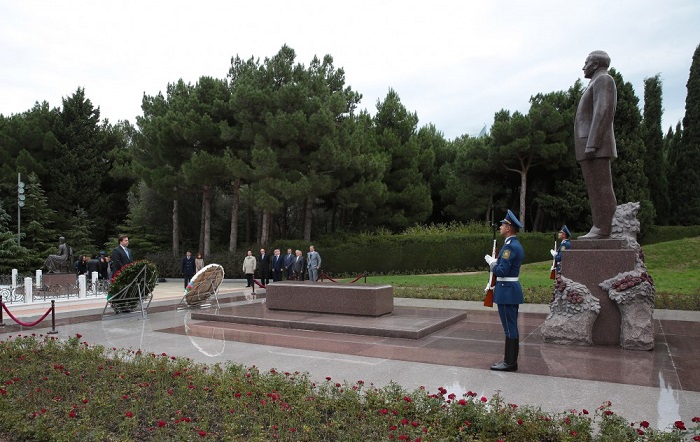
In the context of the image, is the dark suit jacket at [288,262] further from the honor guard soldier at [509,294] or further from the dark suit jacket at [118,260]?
the honor guard soldier at [509,294]

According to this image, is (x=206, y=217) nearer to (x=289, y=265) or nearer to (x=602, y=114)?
(x=289, y=265)

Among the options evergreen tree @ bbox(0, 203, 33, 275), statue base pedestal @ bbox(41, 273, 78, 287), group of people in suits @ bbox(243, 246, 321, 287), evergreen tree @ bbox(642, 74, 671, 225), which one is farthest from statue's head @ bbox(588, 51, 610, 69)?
evergreen tree @ bbox(642, 74, 671, 225)

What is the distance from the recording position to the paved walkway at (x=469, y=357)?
505 centimetres

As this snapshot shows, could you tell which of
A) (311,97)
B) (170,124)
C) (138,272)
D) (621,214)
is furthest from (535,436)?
(170,124)

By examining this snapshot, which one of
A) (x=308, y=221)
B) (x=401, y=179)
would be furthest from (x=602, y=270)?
(x=401, y=179)

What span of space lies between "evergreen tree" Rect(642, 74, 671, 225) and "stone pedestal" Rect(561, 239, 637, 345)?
2900cm

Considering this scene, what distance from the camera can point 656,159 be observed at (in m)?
33.0

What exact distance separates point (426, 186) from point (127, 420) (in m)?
28.3

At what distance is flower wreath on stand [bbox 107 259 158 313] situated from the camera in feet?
36.4

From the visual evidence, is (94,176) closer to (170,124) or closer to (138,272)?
(170,124)

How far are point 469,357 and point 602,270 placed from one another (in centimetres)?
246

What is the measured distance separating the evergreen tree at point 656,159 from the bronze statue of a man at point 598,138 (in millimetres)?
28159

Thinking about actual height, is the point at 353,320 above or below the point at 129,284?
below

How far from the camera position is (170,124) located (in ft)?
84.4
